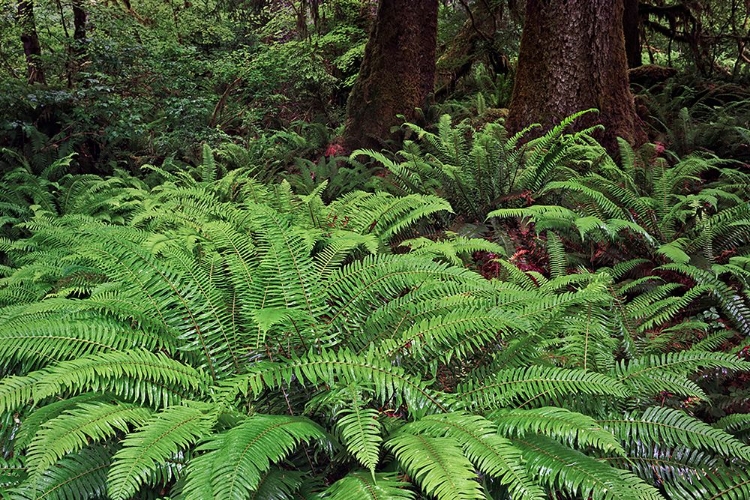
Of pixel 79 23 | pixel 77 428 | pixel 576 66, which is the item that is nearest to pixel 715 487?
pixel 77 428

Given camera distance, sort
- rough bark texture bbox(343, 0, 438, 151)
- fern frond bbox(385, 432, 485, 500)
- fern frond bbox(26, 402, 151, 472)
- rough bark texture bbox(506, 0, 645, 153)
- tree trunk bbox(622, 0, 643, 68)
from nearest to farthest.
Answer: fern frond bbox(385, 432, 485, 500), fern frond bbox(26, 402, 151, 472), rough bark texture bbox(506, 0, 645, 153), rough bark texture bbox(343, 0, 438, 151), tree trunk bbox(622, 0, 643, 68)

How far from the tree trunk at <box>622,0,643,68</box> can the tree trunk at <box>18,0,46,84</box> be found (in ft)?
27.8

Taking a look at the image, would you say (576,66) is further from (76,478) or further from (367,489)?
(76,478)

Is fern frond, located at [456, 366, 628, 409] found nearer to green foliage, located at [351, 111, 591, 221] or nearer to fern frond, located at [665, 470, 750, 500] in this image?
fern frond, located at [665, 470, 750, 500]

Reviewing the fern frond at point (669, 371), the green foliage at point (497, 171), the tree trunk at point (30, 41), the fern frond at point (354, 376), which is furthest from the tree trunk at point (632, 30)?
the tree trunk at point (30, 41)

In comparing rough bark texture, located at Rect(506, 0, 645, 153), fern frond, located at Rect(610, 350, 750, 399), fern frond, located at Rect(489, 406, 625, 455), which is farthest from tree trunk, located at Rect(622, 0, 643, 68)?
fern frond, located at Rect(489, 406, 625, 455)

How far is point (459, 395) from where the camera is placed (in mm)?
1896

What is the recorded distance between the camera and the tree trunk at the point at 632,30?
7434 mm

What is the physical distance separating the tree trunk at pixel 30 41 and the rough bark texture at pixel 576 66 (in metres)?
6.67

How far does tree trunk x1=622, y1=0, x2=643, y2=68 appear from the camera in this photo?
24.4ft

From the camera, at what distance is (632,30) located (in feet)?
25.1

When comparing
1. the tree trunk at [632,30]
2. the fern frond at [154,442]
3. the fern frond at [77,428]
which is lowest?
the fern frond at [154,442]

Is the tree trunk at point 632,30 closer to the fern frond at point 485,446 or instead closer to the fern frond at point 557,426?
the fern frond at point 557,426

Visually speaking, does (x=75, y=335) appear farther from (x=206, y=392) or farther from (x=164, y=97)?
(x=164, y=97)
